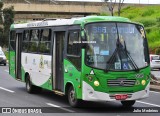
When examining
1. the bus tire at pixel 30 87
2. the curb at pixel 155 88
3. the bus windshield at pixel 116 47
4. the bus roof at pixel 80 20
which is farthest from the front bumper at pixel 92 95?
the curb at pixel 155 88

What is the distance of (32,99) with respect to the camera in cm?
1711

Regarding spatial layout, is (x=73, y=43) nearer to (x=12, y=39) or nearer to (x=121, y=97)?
(x=121, y=97)

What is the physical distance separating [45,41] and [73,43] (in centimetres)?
269

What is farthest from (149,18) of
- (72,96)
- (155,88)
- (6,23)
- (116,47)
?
(116,47)

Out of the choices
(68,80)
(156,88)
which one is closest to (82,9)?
A: (156,88)

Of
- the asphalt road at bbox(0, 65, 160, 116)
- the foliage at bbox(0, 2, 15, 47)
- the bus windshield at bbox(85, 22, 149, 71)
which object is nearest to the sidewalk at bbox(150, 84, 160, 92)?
the asphalt road at bbox(0, 65, 160, 116)

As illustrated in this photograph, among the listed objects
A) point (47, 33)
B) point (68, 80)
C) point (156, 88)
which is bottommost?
point (156, 88)

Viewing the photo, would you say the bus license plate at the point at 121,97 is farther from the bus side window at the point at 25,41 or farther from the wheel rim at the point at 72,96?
the bus side window at the point at 25,41

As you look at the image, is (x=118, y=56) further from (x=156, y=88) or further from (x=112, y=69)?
(x=156, y=88)

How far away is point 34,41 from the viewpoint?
61.4ft

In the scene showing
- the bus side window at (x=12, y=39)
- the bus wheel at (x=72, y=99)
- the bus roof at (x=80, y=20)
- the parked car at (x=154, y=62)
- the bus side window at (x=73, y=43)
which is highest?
the bus roof at (x=80, y=20)

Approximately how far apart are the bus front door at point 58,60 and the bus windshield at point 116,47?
1898 mm

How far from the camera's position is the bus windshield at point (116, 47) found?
547 inches

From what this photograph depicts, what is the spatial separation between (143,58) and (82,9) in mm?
64211
